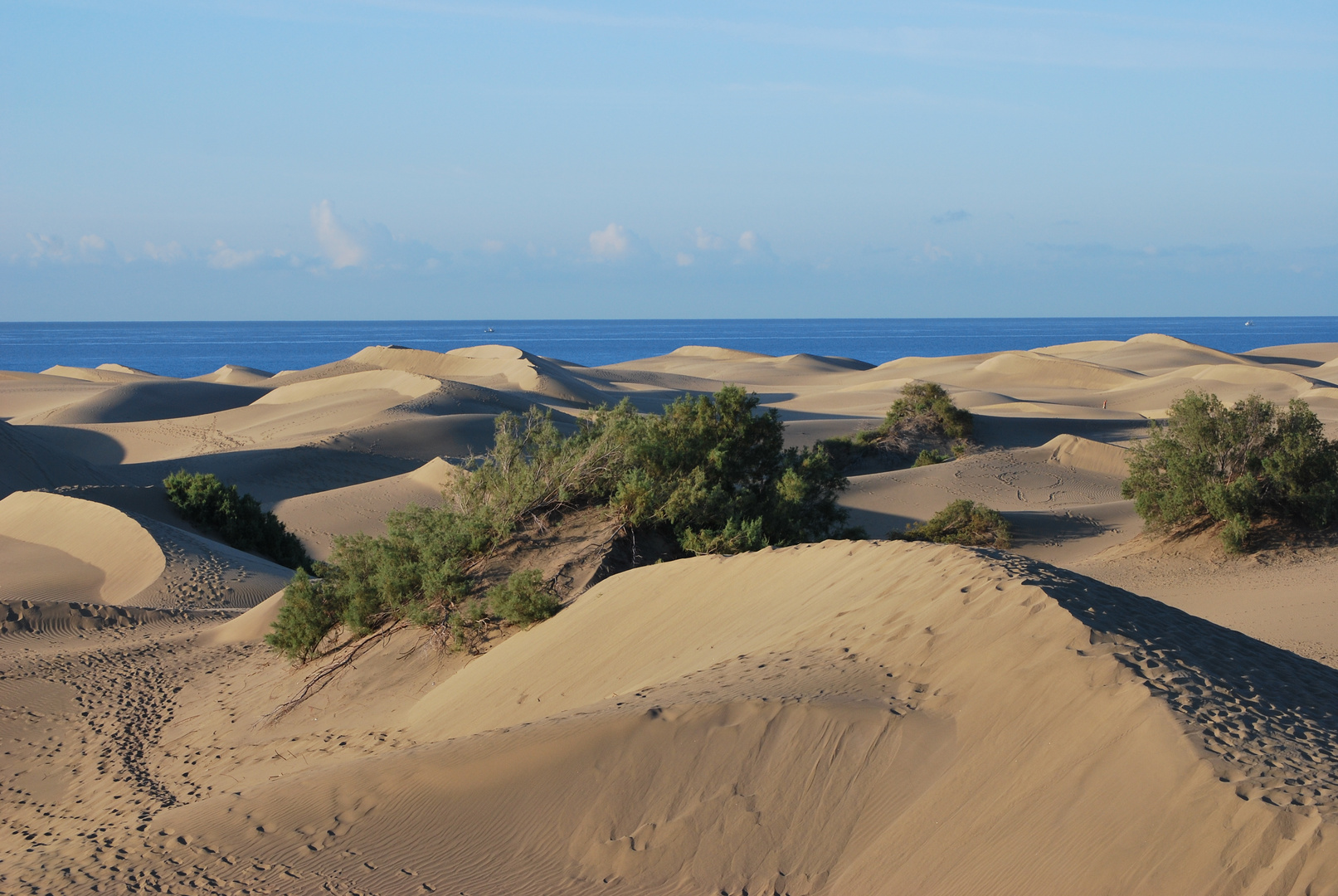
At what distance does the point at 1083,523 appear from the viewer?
21312 millimetres

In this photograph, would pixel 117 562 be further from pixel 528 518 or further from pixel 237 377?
pixel 237 377

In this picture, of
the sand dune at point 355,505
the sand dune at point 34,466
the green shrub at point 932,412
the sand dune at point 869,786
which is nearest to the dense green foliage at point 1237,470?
the sand dune at point 869,786

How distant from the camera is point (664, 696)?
20.4 feet

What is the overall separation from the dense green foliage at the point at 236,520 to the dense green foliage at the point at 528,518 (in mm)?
9653

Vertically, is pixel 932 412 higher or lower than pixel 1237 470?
lower

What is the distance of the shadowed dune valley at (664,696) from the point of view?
189 inches

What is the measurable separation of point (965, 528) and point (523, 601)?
1237 cm

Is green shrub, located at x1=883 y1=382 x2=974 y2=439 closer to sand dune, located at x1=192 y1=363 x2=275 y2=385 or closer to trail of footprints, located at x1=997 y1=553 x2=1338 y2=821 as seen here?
trail of footprints, located at x1=997 y1=553 x2=1338 y2=821

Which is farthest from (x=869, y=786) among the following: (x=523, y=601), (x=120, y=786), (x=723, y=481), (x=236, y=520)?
(x=236, y=520)

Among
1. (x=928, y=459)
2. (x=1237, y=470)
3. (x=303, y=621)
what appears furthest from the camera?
(x=928, y=459)

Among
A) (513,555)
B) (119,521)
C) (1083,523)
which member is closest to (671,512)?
(513,555)

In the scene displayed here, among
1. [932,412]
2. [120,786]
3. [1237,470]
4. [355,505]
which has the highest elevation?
[1237,470]

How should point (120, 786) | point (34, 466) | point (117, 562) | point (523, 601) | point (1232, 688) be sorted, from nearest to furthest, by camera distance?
point (1232, 688) < point (120, 786) < point (523, 601) < point (117, 562) < point (34, 466)

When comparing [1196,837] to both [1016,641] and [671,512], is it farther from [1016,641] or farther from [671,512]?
[671,512]
